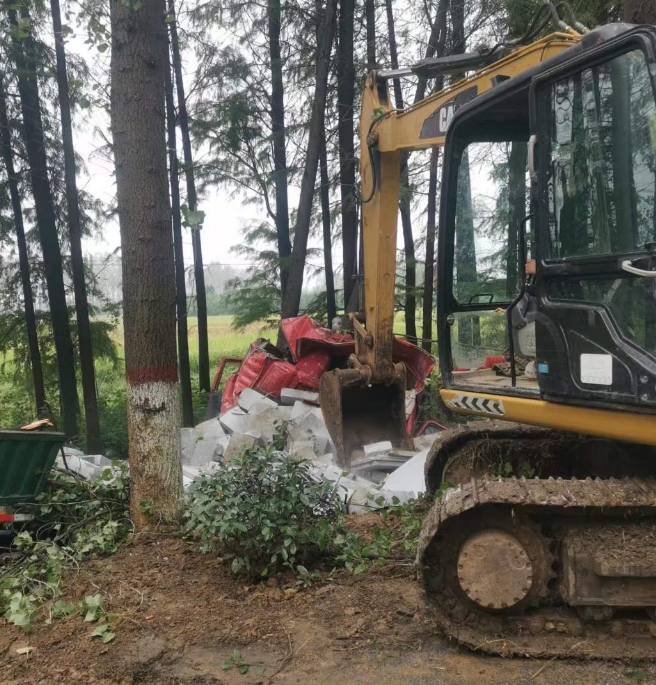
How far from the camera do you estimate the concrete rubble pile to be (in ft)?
20.1

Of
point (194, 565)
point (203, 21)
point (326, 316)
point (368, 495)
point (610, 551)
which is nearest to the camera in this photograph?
point (610, 551)

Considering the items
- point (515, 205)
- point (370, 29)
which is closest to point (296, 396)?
point (515, 205)

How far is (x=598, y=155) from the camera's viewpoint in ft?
10.5

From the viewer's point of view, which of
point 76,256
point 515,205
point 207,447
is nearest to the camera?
point 515,205

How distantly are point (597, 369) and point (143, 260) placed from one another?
10.3ft

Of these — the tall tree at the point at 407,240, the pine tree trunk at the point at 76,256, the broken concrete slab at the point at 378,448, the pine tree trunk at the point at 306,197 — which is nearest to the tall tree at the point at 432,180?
the tall tree at the point at 407,240

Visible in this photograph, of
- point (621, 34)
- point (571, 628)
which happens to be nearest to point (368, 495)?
point (571, 628)

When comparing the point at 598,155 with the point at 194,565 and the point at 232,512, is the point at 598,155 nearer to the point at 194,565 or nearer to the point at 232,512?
the point at 232,512

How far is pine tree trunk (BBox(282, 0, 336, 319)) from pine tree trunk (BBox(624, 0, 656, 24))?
23.1 ft

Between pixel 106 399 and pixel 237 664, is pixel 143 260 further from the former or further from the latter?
pixel 106 399

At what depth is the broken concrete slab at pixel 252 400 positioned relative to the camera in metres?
8.64

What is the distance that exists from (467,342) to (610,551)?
1.60 metres

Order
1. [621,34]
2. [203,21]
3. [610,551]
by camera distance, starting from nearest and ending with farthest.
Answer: [621,34] < [610,551] < [203,21]

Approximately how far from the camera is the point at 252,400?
8.87 m
